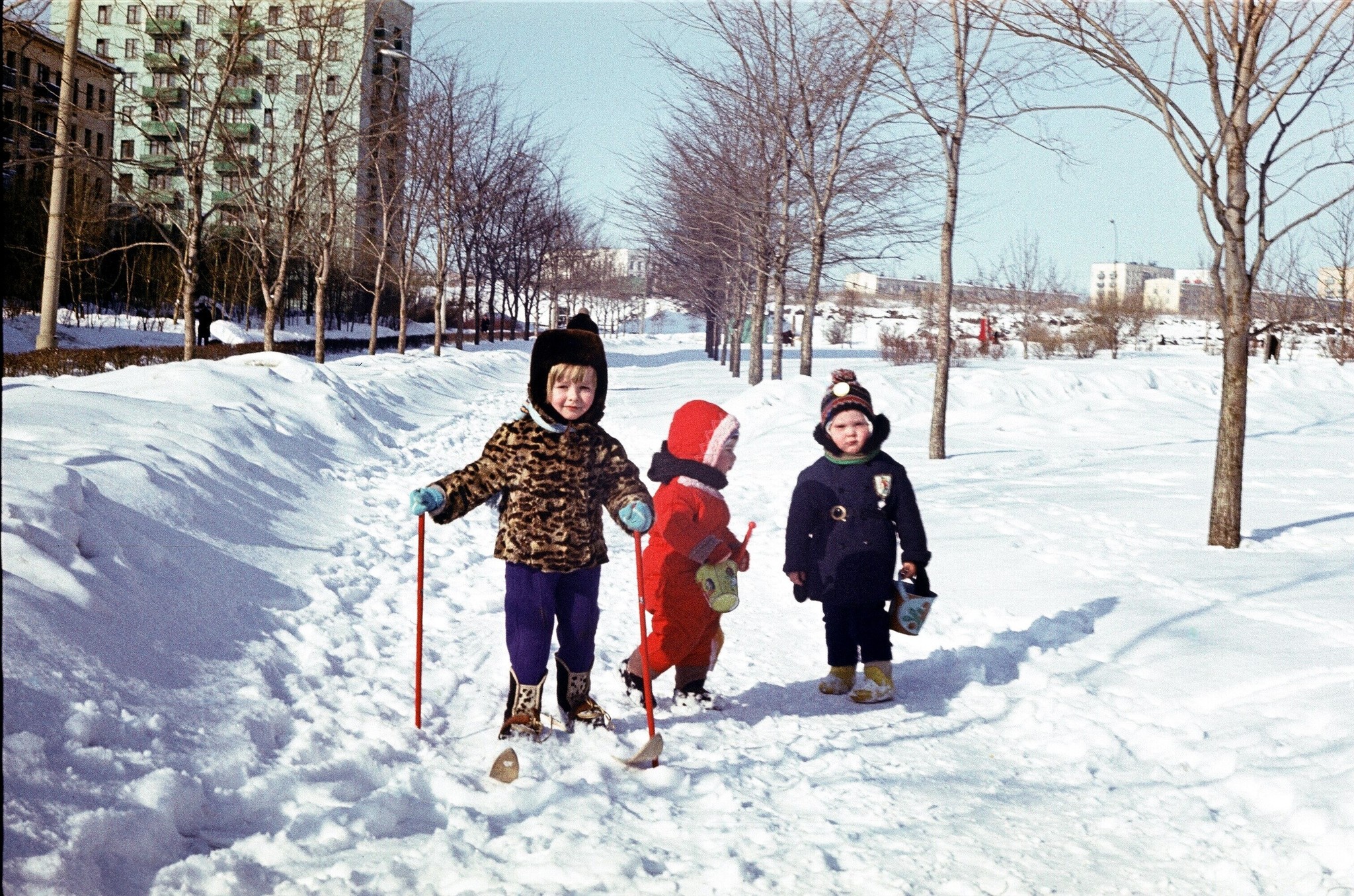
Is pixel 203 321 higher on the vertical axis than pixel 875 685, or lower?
higher

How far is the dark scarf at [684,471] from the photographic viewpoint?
4.75 meters

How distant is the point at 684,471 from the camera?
4762 mm

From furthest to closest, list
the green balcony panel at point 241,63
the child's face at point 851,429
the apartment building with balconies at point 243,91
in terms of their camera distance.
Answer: the apartment building with balconies at point 243,91, the green balcony panel at point 241,63, the child's face at point 851,429

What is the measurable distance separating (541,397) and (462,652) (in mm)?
1638

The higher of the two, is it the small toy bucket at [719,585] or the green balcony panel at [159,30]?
the green balcony panel at [159,30]

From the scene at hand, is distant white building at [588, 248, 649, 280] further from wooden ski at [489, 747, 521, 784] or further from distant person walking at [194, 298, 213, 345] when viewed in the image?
wooden ski at [489, 747, 521, 784]

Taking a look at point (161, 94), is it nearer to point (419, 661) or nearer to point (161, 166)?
point (419, 661)

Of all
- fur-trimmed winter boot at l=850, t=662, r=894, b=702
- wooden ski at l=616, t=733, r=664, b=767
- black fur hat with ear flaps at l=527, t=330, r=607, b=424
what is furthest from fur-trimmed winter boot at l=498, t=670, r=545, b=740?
fur-trimmed winter boot at l=850, t=662, r=894, b=702

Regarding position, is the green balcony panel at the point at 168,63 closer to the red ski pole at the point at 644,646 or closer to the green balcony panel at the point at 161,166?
the green balcony panel at the point at 161,166

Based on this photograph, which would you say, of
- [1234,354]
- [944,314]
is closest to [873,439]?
[1234,354]

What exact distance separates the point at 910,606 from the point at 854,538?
384 millimetres

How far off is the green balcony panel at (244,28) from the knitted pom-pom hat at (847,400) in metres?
13.5

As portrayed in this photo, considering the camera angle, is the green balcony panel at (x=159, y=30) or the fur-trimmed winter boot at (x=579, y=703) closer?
the fur-trimmed winter boot at (x=579, y=703)

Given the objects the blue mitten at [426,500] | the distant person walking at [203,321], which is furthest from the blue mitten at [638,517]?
the distant person walking at [203,321]
